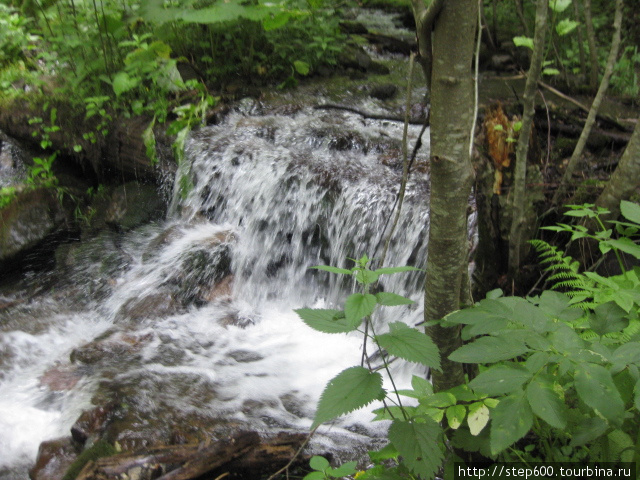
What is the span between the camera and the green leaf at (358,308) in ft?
4.52

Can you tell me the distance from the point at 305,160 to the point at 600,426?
382 cm

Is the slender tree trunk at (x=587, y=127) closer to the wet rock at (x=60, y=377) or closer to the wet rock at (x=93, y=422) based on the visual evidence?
the wet rock at (x=93, y=422)

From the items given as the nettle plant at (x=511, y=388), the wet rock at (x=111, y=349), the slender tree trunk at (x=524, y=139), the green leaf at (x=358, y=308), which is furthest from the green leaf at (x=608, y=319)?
the wet rock at (x=111, y=349)

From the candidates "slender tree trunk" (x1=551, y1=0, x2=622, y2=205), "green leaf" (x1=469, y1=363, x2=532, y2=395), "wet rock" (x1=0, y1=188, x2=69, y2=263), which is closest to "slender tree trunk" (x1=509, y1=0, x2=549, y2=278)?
"slender tree trunk" (x1=551, y1=0, x2=622, y2=205)

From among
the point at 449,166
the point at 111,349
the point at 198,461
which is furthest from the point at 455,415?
the point at 111,349

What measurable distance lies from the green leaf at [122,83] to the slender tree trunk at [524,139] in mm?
4096

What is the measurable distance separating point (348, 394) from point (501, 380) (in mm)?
413

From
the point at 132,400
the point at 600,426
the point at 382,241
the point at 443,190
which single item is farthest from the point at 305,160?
the point at 600,426

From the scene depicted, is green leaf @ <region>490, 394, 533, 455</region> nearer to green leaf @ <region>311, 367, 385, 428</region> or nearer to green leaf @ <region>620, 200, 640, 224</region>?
green leaf @ <region>311, 367, 385, 428</region>

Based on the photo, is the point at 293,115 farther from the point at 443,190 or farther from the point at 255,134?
the point at 443,190

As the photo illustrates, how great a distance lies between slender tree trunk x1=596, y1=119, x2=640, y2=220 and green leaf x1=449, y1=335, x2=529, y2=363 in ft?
6.49

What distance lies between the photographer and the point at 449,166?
1.49m

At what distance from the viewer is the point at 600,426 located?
4.60ft

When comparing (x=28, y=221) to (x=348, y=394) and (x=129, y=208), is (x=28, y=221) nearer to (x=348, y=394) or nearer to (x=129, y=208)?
(x=129, y=208)
